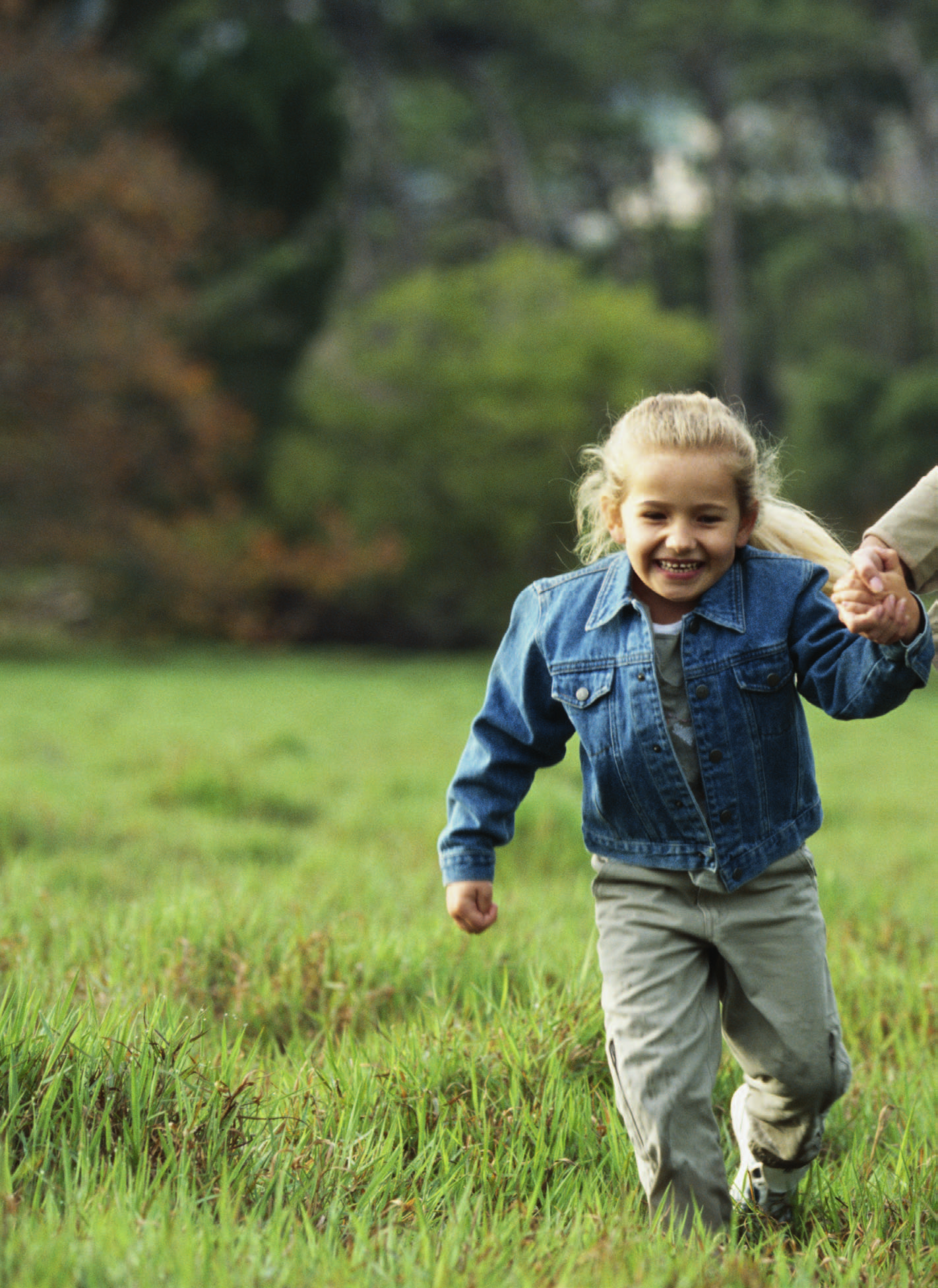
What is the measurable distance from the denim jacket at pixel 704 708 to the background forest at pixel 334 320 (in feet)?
55.4

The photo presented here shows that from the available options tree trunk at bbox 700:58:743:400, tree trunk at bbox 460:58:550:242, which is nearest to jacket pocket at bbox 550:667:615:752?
tree trunk at bbox 700:58:743:400

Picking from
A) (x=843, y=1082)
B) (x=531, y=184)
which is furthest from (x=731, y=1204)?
(x=531, y=184)

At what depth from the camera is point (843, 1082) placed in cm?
255

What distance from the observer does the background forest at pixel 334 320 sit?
18875 millimetres

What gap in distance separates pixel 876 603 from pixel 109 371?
17.6 metres

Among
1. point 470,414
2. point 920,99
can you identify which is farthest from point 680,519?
point 920,99

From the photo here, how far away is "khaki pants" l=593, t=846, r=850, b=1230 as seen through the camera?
2408mm

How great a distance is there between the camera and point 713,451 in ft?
8.18

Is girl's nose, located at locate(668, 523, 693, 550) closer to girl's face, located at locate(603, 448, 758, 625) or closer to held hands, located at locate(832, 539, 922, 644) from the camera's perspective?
girl's face, located at locate(603, 448, 758, 625)

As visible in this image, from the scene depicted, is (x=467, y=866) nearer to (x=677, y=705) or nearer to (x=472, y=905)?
(x=472, y=905)

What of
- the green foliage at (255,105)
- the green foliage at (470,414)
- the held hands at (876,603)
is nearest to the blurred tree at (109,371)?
the green foliage at (255,105)

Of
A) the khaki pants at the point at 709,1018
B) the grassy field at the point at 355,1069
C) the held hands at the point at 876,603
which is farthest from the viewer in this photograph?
the khaki pants at the point at 709,1018

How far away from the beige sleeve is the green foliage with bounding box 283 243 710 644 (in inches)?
736

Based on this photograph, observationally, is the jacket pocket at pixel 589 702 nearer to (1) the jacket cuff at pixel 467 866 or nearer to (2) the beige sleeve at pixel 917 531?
(1) the jacket cuff at pixel 467 866
